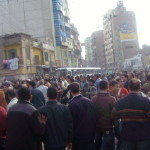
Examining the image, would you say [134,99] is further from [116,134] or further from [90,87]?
[90,87]

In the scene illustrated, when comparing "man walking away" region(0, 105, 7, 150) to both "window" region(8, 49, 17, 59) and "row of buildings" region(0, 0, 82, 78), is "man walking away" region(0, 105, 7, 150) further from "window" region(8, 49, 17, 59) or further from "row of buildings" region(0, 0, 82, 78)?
"row of buildings" region(0, 0, 82, 78)

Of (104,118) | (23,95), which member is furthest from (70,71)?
(23,95)

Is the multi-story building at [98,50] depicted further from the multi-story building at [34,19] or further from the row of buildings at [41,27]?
the multi-story building at [34,19]

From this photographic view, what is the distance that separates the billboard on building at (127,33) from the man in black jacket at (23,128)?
79.5m

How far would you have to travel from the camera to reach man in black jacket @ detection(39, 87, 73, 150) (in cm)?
462

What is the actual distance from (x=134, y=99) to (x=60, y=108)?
126 centimetres

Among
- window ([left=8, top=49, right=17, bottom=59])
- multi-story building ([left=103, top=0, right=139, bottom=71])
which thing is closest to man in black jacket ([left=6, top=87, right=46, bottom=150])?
window ([left=8, top=49, right=17, bottom=59])

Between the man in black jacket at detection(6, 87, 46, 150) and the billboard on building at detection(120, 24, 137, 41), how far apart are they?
79.5m

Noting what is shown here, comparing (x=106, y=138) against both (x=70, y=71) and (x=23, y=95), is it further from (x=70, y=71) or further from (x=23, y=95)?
(x=70, y=71)

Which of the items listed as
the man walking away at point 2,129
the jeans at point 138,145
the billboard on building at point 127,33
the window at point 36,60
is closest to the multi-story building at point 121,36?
the billboard on building at point 127,33

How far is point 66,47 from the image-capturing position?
185 ft

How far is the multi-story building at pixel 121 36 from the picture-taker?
82.2 metres

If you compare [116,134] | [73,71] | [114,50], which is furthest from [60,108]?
[114,50]

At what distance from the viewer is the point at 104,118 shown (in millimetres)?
5461
